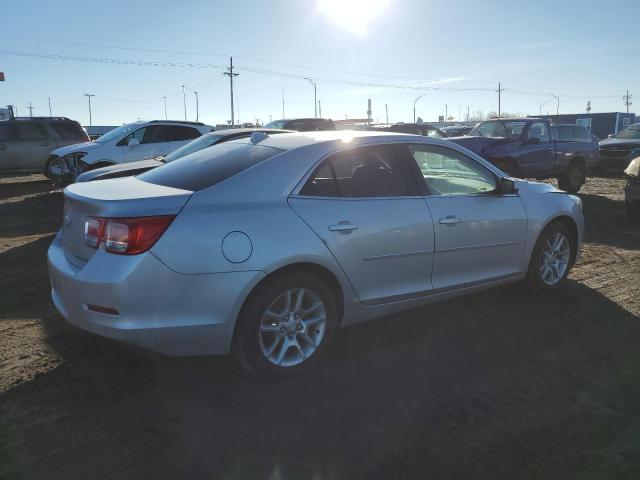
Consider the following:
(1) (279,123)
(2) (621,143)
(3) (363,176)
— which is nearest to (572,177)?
(2) (621,143)

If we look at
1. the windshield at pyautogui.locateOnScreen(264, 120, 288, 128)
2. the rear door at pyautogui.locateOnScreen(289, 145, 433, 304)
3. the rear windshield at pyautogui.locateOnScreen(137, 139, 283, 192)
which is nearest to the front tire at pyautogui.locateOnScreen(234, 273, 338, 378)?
the rear door at pyautogui.locateOnScreen(289, 145, 433, 304)

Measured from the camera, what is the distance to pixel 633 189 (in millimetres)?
9148

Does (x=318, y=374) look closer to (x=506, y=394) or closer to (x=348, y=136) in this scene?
(x=506, y=394)

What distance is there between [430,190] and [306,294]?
1.46m

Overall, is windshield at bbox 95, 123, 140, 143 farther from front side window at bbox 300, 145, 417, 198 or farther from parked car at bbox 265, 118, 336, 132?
front side window at bbox 300, 145, 417, 198

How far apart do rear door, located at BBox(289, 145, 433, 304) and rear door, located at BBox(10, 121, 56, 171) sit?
618 inches

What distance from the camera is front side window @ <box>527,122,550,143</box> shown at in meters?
13.4

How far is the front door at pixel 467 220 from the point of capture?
172 inches

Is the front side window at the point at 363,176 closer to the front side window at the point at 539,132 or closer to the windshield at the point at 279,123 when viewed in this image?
the front side window at the point at 539,132

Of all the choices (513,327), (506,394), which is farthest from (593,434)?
(513,327)

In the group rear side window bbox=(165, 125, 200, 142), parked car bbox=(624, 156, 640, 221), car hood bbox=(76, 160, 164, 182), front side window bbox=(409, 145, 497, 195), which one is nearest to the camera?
front side window bbox=(409, 145, 497, 195)

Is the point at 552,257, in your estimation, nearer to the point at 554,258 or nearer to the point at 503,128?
the point at 554,258

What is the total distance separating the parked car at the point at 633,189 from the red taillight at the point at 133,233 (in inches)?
329

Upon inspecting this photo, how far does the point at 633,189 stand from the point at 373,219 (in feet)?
23.4
